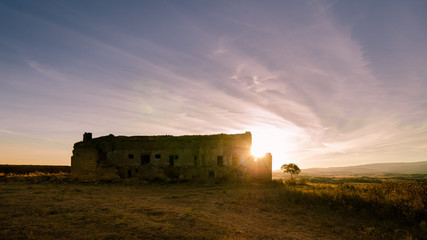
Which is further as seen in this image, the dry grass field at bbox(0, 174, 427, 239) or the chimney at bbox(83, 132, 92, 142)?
the chimney at bbox(83, 132, 92, 142)

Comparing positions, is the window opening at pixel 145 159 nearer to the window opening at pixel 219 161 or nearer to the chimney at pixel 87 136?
the chimney at pixel 87 136

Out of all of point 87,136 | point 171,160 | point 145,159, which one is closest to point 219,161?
point 171,160

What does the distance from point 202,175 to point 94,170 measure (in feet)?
33.1

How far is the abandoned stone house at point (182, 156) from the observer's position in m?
24.7

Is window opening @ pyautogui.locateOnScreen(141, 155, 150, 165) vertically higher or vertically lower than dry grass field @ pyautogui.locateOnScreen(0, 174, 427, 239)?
higher

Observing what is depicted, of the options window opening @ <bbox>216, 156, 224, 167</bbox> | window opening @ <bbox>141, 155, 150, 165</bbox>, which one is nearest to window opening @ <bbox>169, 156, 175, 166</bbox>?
window opening @ <bbox>141, 155, 150, 165</bbox>

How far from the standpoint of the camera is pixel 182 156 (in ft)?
82.8

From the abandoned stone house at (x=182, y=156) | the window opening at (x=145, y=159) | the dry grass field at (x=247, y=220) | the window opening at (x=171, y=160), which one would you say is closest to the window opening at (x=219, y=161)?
the abandoned stone house at (x=182, y=156)

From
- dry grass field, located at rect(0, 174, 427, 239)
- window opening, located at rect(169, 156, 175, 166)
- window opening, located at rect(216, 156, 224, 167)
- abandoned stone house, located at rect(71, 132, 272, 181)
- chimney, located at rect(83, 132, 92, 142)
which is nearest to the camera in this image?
dry grass field, located at rect(0, 174, 427, 239)

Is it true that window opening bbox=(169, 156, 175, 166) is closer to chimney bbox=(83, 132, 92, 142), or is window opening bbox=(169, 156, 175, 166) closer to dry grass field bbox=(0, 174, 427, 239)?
chimney bbox=(83, 132, 92, 142)

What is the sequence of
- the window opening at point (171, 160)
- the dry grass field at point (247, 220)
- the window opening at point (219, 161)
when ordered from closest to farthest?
the dry grass field at point (247, 220), the window opening at point (219, 161), the window opening at point (171, 160)

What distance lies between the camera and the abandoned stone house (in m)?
24.7

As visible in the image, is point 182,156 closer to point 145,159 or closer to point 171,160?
point 171,160

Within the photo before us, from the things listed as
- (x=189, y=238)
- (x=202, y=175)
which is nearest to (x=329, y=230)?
(x=189, y=238)
